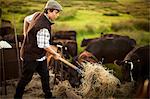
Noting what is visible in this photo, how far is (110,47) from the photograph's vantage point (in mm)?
3371

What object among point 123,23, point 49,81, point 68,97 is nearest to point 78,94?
point 68,97

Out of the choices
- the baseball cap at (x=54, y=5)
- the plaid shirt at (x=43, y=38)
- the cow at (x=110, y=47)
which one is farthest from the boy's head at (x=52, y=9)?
the cow at (x=110, y=47)

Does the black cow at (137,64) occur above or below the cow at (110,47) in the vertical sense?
below

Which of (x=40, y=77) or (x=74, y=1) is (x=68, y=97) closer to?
(x=40, y=77)

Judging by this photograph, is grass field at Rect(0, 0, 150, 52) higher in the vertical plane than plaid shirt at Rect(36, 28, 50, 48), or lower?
higher

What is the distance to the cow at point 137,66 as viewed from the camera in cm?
A: 324

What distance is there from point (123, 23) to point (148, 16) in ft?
0.83

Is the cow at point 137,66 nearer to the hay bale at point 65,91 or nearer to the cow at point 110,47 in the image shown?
the cow at point 110,47

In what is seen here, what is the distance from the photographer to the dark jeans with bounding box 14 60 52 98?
3.41m

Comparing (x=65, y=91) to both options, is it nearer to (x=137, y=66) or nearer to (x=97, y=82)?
(x=97, y=82)

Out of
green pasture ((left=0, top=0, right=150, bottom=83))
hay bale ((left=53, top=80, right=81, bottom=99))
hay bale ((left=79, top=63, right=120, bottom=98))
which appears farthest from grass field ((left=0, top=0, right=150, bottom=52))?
hay bale ((left=53, top=80, right=81, bottom=99))

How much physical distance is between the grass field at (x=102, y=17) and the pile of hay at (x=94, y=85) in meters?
0.25

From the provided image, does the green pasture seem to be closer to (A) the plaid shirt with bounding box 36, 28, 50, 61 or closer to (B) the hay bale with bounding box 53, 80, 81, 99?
(A) the plaid shirt with bounding box 36, 28, 50, 61

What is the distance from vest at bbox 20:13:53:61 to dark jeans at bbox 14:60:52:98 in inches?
2.5
